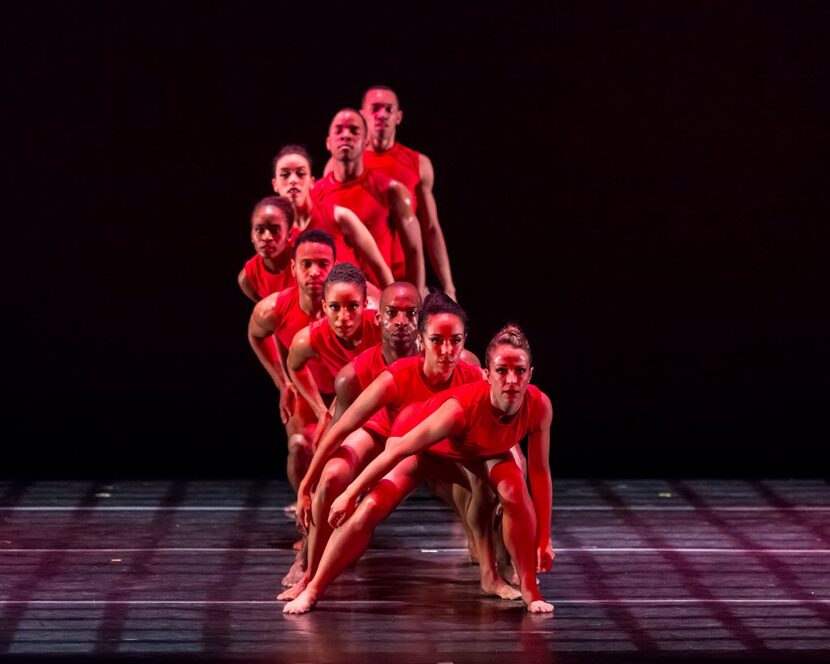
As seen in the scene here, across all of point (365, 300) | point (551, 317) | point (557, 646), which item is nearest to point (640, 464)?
point (551, 317)

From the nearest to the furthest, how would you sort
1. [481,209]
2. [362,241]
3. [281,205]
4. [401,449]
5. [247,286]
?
[401,449], [281,205], [362,241], [247,286], [481,209]

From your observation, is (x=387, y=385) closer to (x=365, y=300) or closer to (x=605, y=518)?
(x=365, y=300)

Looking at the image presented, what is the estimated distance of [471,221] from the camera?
7.16 meters

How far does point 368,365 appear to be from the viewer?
Result: 16.1 ft

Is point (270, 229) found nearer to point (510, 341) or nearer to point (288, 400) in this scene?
point (288, 400)

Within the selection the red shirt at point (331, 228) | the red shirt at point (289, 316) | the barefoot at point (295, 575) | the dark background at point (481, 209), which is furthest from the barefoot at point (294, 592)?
the dark background at point (481, 209)

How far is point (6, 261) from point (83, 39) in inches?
36.1

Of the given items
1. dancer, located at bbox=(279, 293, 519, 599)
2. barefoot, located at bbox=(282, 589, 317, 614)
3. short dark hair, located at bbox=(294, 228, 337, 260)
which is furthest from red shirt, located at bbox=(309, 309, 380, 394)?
barefoot, located at bbox=(282, 589, 317, 614)

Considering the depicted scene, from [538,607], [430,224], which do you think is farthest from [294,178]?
[538,607]

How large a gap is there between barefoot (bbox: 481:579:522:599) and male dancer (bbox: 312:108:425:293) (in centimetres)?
144

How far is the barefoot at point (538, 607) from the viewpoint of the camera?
15.2 feet

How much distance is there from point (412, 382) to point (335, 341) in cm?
49

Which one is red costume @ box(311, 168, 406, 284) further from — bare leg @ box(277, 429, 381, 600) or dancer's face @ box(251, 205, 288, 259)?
bare leg @ box(277, 429, 381, 600)

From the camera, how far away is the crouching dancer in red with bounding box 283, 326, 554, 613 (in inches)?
177
